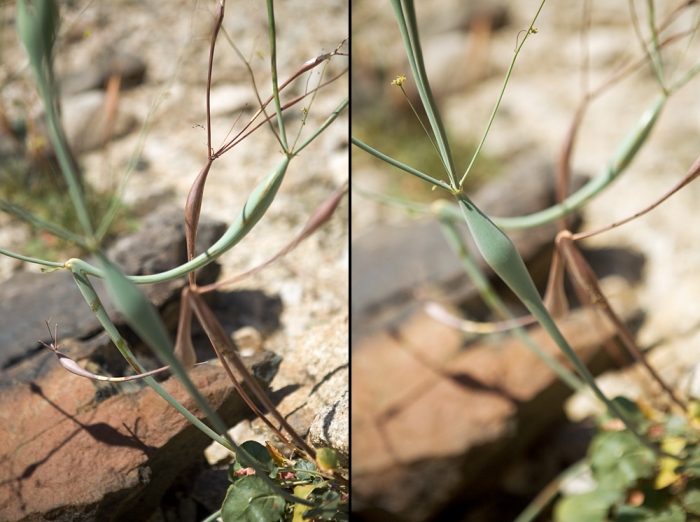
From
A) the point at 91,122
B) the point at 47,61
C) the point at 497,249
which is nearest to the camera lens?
the point at 47,61

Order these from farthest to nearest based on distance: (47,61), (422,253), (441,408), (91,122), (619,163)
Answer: (422,253) < (441,408) < (91,122) < (619,163) < (47,61)

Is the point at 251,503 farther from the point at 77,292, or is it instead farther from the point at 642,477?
the point at 642,477

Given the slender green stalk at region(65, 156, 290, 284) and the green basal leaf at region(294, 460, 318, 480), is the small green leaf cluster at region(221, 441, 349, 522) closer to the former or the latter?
the green basal leaf at region(294, 460, 318, 480)

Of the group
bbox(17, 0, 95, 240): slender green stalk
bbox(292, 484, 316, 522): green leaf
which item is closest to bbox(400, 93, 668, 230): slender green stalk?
bbox(292, 484, 316, 522): green leaf

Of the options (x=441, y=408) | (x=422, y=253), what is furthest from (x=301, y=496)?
(x=422, y=253)

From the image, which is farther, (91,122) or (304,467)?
(91,122)

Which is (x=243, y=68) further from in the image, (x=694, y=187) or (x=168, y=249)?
(x=694, y=187)
